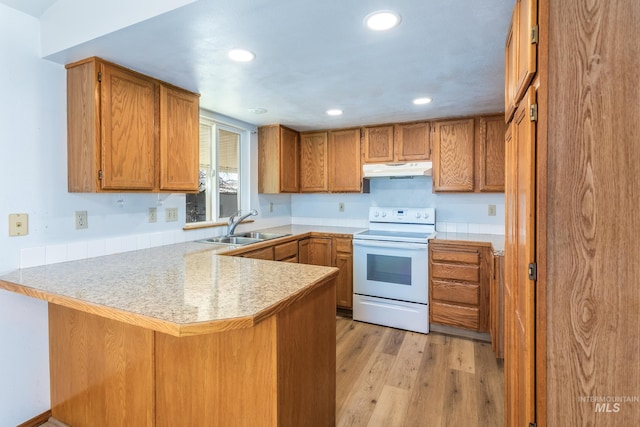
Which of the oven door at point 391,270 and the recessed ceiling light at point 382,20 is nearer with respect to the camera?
the recessed ceiling light at point 382,20

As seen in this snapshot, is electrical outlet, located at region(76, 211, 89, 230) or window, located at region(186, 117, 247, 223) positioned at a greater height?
window, located at region(186, 117, 247, 223)

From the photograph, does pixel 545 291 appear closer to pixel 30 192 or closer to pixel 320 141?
pixel 30 192

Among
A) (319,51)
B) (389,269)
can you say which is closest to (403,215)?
(389,269)

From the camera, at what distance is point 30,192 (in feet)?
5.81

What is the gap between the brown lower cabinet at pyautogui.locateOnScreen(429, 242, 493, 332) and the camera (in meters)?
2.78

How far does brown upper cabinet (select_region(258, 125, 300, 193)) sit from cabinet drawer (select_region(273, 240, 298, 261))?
719 millimetres

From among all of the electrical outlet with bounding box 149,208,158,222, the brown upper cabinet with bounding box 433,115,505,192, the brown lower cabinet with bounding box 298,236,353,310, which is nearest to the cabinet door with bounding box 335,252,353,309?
the brown lower cabinet with bounding box 298,236,353,310

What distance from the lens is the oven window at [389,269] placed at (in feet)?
9.95

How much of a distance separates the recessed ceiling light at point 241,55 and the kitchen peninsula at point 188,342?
3.85 ft

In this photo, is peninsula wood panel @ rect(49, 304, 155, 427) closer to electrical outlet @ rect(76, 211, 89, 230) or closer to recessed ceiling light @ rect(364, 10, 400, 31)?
electrical outlet @ rect(76, 211, 89, 230)

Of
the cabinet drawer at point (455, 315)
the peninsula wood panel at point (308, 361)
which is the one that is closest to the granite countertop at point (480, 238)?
the cabinet drawer at point (455, 315)

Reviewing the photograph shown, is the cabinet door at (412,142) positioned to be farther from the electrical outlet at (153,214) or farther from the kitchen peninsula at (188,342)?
the electrical outlet at (153,214)

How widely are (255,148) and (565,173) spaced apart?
10.4 ft

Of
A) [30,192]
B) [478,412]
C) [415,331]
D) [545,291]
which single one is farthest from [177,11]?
[415,331]
